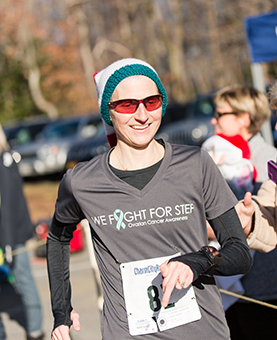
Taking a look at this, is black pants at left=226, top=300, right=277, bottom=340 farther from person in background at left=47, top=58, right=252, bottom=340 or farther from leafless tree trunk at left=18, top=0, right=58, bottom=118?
leafless tree trunk at left=18, top=0, right=58, bottom=118

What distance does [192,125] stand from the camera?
13.3 metres

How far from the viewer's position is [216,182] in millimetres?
1922

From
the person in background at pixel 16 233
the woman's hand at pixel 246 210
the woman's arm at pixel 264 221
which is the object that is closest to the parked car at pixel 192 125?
the person in background at pixel 16 233

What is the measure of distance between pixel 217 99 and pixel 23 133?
14.7 metres

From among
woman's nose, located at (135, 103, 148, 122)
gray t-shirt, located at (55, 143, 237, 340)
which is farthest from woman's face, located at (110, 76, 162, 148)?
gray t-shirt, located at (55, 143, 237, 340)

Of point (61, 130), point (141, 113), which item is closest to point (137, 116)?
point (141, 113)

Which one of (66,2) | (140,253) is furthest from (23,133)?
(140,253)

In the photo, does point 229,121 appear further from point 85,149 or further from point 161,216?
point 85,149

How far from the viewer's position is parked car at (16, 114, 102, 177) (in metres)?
14.5

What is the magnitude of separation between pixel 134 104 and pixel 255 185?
1319 mm

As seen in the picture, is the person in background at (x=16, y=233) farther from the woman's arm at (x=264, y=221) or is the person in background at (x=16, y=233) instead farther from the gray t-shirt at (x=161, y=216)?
the woman's arm at (x=264, y=221)

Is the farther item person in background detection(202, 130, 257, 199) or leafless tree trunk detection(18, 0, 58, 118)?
leafless tree trunk detection(18, 0, 58, 118)

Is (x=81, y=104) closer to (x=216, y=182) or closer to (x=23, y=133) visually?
(x=23, y=133)

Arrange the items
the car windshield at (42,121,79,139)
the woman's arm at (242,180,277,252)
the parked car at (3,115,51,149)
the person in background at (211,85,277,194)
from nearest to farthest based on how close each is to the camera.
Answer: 1. the woman's arm at (242,180,277,252)
2. the person in background at (211,85,277,194)
3. the car windshield at (42,121,79,139)
4. the parked car at (3,115,51,149)
